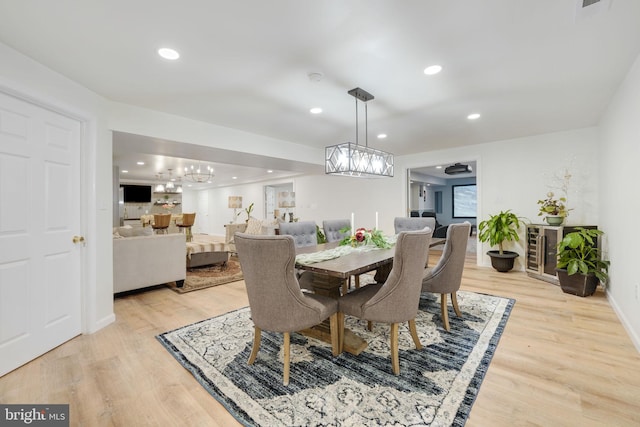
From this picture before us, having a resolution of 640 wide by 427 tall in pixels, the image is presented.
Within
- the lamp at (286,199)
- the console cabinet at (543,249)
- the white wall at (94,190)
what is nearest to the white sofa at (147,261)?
the white wall at (94,190)

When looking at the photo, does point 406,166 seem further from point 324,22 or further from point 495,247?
point 324,22

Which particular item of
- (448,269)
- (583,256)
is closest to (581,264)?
(583,256)

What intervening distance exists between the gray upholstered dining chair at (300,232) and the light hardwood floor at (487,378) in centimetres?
128

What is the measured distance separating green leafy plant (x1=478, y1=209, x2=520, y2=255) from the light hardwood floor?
5.75 feet

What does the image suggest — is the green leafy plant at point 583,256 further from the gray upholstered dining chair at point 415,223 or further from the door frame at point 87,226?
the door frame at point 87,226

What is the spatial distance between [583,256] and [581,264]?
0.52 feet

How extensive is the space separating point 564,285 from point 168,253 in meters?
5.38

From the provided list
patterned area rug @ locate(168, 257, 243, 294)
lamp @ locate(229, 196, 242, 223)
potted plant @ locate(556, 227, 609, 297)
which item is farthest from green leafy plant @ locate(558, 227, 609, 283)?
lamp @ locate(229, 196, 242, 223)

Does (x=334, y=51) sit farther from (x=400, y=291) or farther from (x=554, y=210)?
A: (x=554, y=210)

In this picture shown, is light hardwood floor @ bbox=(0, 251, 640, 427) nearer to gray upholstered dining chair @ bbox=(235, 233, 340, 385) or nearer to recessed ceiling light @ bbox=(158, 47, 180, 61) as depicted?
gray upholstered dining chair @ bbox=(235, 233, 340, 385)

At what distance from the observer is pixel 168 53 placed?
2.04m

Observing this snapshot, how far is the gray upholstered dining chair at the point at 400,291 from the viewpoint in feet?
6.20

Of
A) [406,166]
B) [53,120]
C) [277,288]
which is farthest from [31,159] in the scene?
[406,166]

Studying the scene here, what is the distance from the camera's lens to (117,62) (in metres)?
2.16
